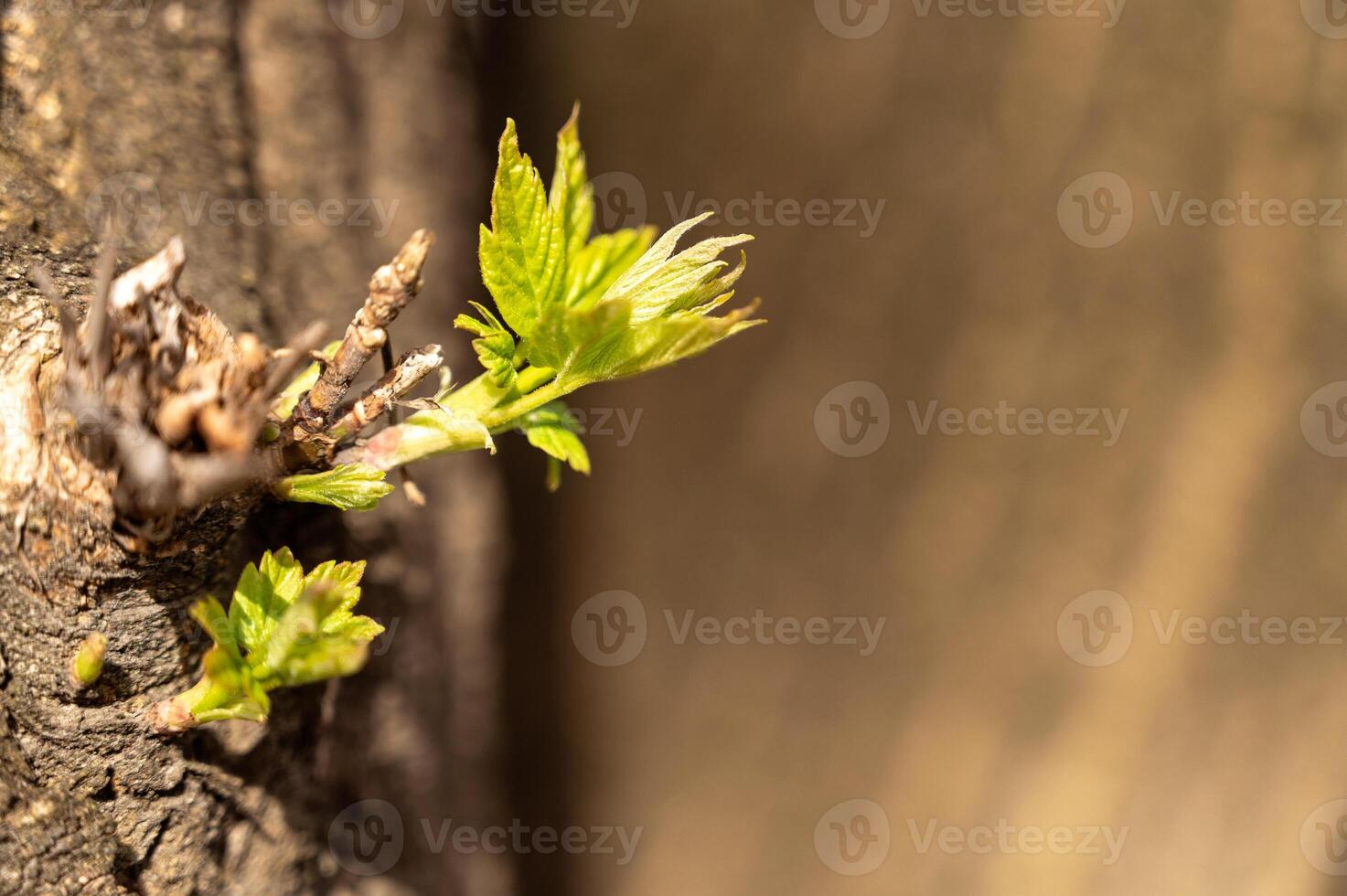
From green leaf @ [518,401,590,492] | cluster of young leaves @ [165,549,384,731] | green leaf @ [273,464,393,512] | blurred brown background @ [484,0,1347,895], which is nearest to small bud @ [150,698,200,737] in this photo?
cluster of young leaves @ [165,549,384,731]

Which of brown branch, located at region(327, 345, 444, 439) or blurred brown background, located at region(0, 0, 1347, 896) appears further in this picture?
blurred brown background, located at region(0, 0, 1347, 896)

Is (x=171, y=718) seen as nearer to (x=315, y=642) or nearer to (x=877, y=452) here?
(x=315, y=642)

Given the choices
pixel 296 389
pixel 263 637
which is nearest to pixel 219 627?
pixel 263 637

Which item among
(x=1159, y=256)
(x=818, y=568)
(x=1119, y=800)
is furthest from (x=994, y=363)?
(x=1119, y=800)

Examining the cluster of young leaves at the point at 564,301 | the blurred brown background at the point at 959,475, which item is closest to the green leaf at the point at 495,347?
the cluster of young leaves at the point at 564,301

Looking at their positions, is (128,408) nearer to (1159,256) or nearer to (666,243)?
(666,243)

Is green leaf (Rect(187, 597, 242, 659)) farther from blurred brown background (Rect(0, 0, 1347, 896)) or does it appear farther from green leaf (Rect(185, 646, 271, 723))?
blurred brown background (Rect(0, 0, 1347, 896))
